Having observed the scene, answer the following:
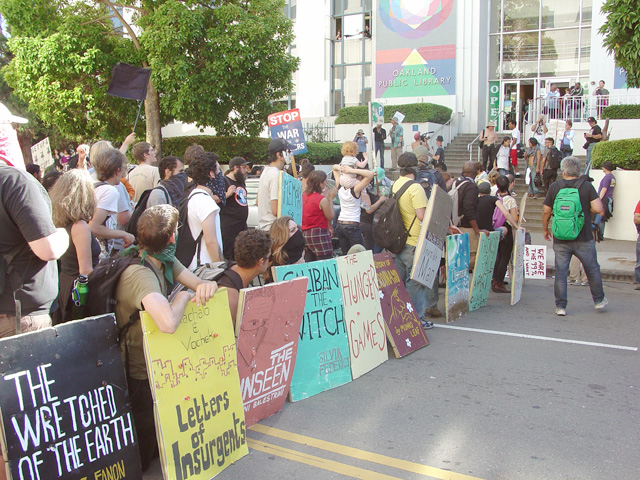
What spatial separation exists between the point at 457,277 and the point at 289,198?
7.59 ft

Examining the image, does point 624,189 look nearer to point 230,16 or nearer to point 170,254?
point 230,16

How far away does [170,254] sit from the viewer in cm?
389

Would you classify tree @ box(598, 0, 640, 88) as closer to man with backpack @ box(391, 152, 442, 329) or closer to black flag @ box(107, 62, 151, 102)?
man with backpack @ box(391, 152, 442, 329)

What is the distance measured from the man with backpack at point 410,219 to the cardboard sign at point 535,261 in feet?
9.72

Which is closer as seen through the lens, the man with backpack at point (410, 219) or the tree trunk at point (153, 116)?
the man with backpack at point (410, 219)

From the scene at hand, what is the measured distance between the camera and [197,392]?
3.70m

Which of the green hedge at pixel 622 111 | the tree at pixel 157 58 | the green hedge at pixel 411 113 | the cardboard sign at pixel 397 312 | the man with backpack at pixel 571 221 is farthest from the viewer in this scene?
the green hedge at pixel 411 113

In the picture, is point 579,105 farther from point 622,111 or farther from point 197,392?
point 197,392

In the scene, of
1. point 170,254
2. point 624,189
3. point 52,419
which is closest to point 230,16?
point 624,189

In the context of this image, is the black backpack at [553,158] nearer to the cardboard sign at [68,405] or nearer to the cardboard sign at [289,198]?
the cardboard sign at [289,198]

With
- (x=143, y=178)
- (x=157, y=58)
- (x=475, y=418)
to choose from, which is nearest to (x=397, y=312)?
(x=475, y=418)

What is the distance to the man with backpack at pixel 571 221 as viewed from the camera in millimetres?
7480

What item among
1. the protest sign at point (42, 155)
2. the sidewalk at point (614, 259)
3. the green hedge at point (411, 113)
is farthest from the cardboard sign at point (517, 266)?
the green hedge at point (411, 113)

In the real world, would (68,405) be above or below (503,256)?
above
